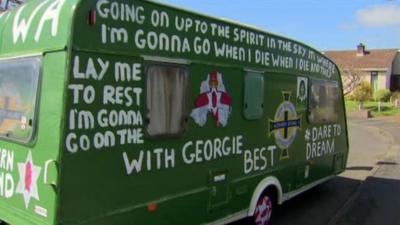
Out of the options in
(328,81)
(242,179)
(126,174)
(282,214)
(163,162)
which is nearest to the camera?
(126,174)

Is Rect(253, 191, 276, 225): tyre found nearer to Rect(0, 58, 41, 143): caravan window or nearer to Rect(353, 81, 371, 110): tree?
Rect(0, 58, 41, 143): caravan window

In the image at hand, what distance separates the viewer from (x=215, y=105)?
5836mm

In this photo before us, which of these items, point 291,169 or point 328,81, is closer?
point 291,169

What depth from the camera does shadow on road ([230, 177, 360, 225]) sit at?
803cm

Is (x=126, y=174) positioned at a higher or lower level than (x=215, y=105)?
lower

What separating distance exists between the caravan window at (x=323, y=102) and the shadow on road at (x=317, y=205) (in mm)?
1482

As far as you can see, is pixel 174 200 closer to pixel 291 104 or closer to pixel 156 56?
pixel 156 56

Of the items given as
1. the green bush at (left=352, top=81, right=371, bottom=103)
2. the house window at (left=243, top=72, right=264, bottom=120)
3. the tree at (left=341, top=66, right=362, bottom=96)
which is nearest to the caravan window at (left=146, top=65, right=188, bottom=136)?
the house window at (left=243, top=72, right=264, bottom=120)

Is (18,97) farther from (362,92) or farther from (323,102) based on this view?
(362,92)

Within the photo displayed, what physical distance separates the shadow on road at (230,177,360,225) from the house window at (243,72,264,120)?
1.53 metres

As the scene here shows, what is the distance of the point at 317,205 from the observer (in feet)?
29.6

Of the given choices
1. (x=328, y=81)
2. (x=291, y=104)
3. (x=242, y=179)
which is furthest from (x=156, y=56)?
(x=328, y=81)

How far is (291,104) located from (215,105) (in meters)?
2.10

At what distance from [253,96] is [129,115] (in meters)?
2.31
